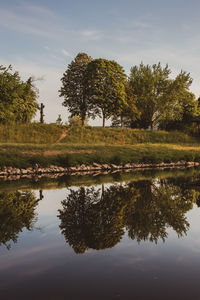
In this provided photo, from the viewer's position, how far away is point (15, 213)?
8.44 m

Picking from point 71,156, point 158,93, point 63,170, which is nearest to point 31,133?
point 71,156

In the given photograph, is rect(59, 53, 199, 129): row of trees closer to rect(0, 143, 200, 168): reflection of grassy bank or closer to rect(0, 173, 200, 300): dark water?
rect(0, 143, 200, 168): reflection of grassy bank

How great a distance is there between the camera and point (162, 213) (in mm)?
8328

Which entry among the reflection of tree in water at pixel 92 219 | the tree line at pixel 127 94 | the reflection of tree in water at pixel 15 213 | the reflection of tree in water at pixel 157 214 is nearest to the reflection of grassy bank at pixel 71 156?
the reflection of tree in water at pixel 15 213

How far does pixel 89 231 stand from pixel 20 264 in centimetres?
202

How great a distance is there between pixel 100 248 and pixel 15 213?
365cm

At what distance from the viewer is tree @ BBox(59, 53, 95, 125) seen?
51.7 meters

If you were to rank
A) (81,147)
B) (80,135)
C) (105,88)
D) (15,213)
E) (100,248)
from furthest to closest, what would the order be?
(105,88) → (80,135) → (81,147) → (15,213) → (100,248)

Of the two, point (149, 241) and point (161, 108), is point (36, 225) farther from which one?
point (161, 108)

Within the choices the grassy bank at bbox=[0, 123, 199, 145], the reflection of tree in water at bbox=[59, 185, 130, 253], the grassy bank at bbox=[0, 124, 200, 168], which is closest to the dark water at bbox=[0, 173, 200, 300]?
the reflection of tree in water at bbox=[59, 185, 130, 253]

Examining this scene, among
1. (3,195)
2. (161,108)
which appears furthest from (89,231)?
(161,108)

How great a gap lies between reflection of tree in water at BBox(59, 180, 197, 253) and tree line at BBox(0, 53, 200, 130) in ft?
113

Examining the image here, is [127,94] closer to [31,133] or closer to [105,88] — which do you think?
[105,88]

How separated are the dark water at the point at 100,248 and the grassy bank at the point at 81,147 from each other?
36.5ft
